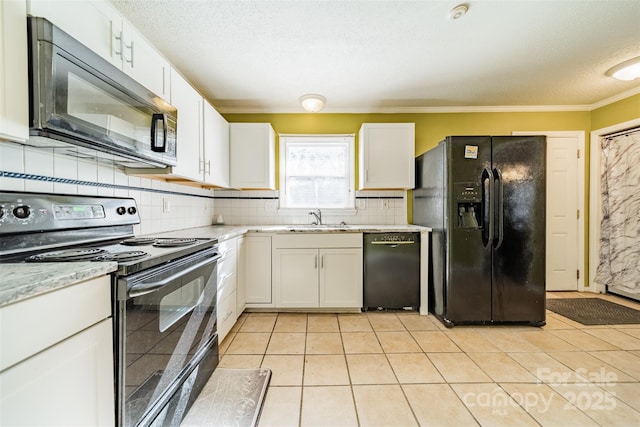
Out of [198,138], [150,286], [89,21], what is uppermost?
[89,21]

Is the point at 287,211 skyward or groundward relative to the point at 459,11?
groundward

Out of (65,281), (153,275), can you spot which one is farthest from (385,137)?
(65,281)

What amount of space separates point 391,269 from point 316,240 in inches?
32.3

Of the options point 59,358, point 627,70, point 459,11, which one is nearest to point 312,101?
point 459,11

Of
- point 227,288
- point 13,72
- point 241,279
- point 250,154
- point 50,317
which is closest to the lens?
point 50,317

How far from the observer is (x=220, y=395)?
5.05 ft

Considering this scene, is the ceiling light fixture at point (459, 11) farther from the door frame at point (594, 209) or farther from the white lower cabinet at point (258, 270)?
the door frame at point (594, 209)

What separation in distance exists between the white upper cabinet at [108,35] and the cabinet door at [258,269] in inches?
59.0

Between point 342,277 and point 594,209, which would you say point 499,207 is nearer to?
point 342,277

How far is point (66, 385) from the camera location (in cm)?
76

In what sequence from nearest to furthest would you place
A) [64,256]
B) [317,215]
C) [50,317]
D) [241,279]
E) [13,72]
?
[50,317]
[13,72]
[64,256]
[241,279]
[317,215]

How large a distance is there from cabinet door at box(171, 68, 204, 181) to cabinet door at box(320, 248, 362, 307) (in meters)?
1.46

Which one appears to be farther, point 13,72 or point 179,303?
point 179,303

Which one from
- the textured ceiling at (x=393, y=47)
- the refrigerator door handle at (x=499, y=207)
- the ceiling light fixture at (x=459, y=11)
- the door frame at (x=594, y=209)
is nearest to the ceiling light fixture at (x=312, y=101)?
the textured ceiling at (x=393, y=47)
